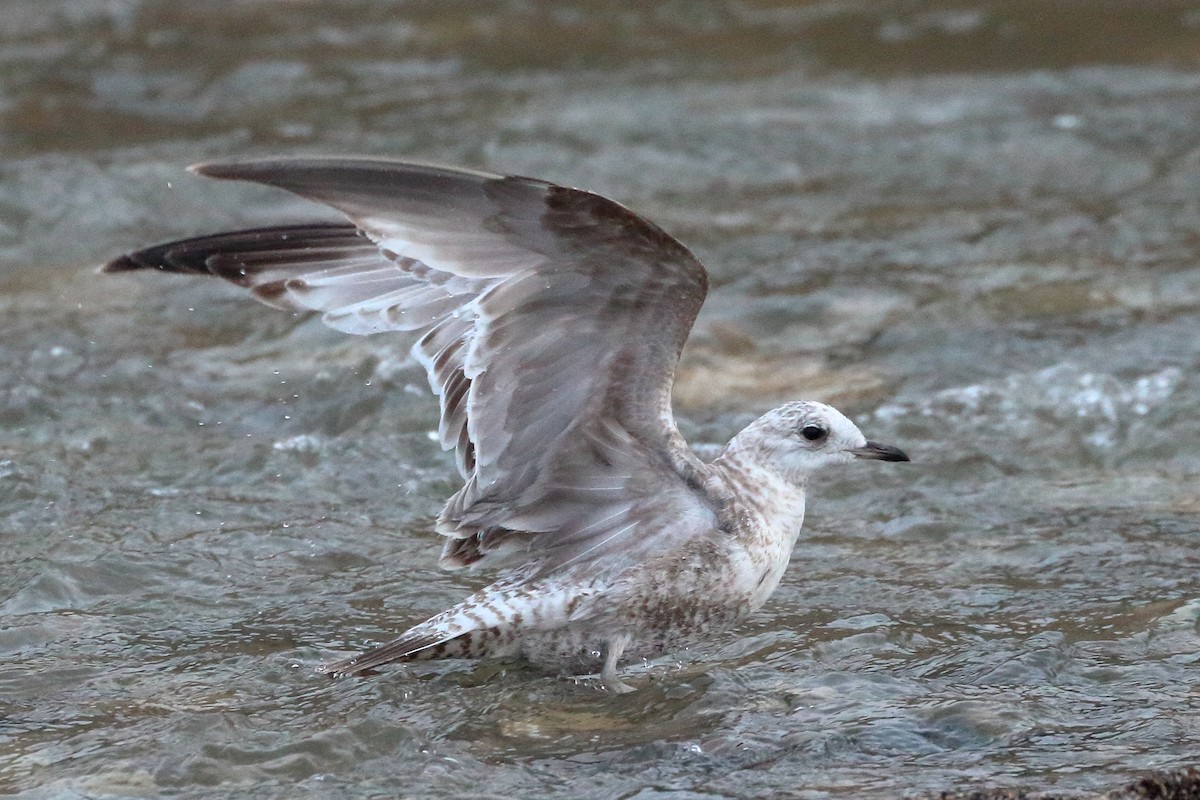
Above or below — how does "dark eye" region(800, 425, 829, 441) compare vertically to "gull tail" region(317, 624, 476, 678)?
above

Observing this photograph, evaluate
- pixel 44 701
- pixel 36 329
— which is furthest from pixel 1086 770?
pixel 36 329

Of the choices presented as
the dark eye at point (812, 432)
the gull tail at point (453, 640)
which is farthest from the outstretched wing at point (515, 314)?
the dark eye at point (812, 432)

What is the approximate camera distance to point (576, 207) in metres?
4.68

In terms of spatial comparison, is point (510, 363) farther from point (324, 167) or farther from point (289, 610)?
point (289, 610)

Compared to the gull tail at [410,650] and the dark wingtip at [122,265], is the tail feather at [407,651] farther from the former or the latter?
the dark wingtip at [122,265]

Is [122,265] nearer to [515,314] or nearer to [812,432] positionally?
[515,314]

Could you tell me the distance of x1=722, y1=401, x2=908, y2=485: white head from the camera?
5.51 metres

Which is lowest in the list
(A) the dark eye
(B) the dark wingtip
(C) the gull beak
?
(C) the gull beak

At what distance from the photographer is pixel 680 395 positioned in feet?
25.9

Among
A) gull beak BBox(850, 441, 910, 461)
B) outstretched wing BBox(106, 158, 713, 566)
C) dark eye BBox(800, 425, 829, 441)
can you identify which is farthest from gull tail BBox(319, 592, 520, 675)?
→ gull beak BBox(850, 441, 910, 461)

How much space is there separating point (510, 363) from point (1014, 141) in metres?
6.93

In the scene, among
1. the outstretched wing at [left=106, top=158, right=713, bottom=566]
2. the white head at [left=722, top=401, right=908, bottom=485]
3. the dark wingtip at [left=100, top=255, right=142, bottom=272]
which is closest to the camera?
the outstretched wing at [left=106, top=158, right=713, bottom=566]

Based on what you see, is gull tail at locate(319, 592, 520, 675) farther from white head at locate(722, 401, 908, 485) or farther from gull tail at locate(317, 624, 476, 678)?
white head at locate(722, 401, 908, 485)

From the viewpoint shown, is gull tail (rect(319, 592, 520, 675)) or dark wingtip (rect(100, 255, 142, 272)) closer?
dark wingtip (rect(100, 255, 142, 272))
